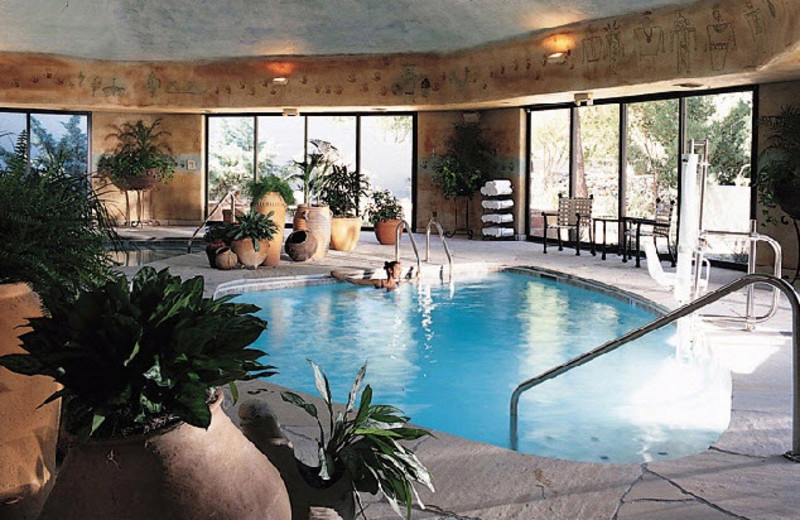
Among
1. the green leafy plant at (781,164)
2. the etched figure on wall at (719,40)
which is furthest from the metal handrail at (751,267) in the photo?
the etched figure on wall at (719,40)

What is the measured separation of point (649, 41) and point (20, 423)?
948 cm

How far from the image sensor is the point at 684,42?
9656 millimetres

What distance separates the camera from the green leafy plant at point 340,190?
1367 centimetres

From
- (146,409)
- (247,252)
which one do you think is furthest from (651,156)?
(146,409)

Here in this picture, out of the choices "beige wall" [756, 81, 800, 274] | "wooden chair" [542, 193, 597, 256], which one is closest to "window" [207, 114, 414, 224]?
"wooden chair" [542, 193, 597, 256]

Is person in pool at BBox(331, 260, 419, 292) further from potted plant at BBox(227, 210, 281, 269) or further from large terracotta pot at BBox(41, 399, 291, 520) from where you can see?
large terracotta pot at BBox(41, 399, 291, 520)

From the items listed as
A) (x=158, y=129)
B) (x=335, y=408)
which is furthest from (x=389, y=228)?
(x=335, y=408)

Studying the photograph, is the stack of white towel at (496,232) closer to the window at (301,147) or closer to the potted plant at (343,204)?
the window at (301,147)

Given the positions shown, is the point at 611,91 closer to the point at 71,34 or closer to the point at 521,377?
the point at 521,377

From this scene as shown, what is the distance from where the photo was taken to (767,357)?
5.54 m

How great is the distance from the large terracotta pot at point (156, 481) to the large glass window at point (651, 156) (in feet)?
35.5

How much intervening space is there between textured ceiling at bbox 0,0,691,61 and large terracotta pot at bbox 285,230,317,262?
3973mm

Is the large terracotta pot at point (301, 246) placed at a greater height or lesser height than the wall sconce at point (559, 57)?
lesser

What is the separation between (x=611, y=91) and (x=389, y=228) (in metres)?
4.28
